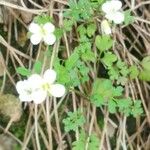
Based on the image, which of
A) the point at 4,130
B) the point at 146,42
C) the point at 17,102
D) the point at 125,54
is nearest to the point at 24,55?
the point at 17,102

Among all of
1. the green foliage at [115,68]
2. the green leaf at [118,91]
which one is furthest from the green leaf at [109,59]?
the green leaf at [118,91]

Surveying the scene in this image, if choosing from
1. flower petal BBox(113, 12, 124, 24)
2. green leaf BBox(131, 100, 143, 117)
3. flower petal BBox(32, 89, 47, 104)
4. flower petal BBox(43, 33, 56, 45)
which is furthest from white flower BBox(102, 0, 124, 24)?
flower petal BBox(32, 89, 47, 104)

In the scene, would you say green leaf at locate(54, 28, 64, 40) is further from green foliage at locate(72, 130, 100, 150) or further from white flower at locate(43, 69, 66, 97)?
green foliage at locate(72, 130, 100, 150)

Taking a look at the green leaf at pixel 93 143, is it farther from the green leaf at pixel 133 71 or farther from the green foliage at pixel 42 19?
the green foliage at pixel 42 19

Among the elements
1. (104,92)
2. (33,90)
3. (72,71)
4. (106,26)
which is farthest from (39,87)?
(106,26)

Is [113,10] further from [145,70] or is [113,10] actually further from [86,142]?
[86,142]

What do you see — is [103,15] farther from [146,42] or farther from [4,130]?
[4,130]
